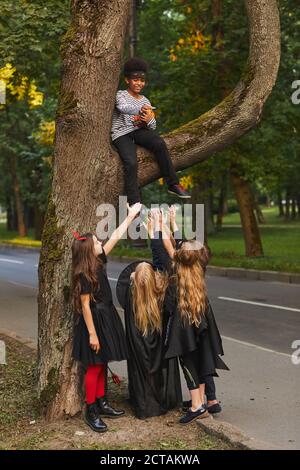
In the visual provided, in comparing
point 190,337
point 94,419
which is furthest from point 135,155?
point 94,419

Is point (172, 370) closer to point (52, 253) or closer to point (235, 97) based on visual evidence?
point (52, 253)

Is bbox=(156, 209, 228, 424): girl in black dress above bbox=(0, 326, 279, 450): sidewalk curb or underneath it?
above

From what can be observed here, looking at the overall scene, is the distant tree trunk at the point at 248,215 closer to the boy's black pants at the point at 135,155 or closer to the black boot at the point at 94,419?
the boy's black pants at the point at 135,155

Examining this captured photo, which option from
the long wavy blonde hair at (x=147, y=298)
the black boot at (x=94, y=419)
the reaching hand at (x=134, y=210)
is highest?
the reaching hand at (x=134, y=210)

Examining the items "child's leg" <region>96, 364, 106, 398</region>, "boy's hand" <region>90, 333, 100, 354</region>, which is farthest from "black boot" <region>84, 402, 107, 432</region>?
"boy's hand" <region>90, 333, 100, 354</region>

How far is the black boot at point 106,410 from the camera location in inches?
220

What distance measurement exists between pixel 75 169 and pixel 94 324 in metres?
1.25

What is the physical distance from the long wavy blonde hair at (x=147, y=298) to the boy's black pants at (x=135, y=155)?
60 cm

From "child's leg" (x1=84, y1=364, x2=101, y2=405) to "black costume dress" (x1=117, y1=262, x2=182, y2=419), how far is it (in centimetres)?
29

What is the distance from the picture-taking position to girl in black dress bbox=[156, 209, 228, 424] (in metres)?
5.48

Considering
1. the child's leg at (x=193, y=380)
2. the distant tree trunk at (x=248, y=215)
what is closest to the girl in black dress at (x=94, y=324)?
the child's leg at (x=193, y=380)

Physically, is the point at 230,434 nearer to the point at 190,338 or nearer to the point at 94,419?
the point at 190,338

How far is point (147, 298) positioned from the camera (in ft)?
18.2

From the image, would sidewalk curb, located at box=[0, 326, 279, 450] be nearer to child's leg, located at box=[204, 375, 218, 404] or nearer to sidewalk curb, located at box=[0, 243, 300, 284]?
child's leg, located at box=[204, 375, 218, 404]
